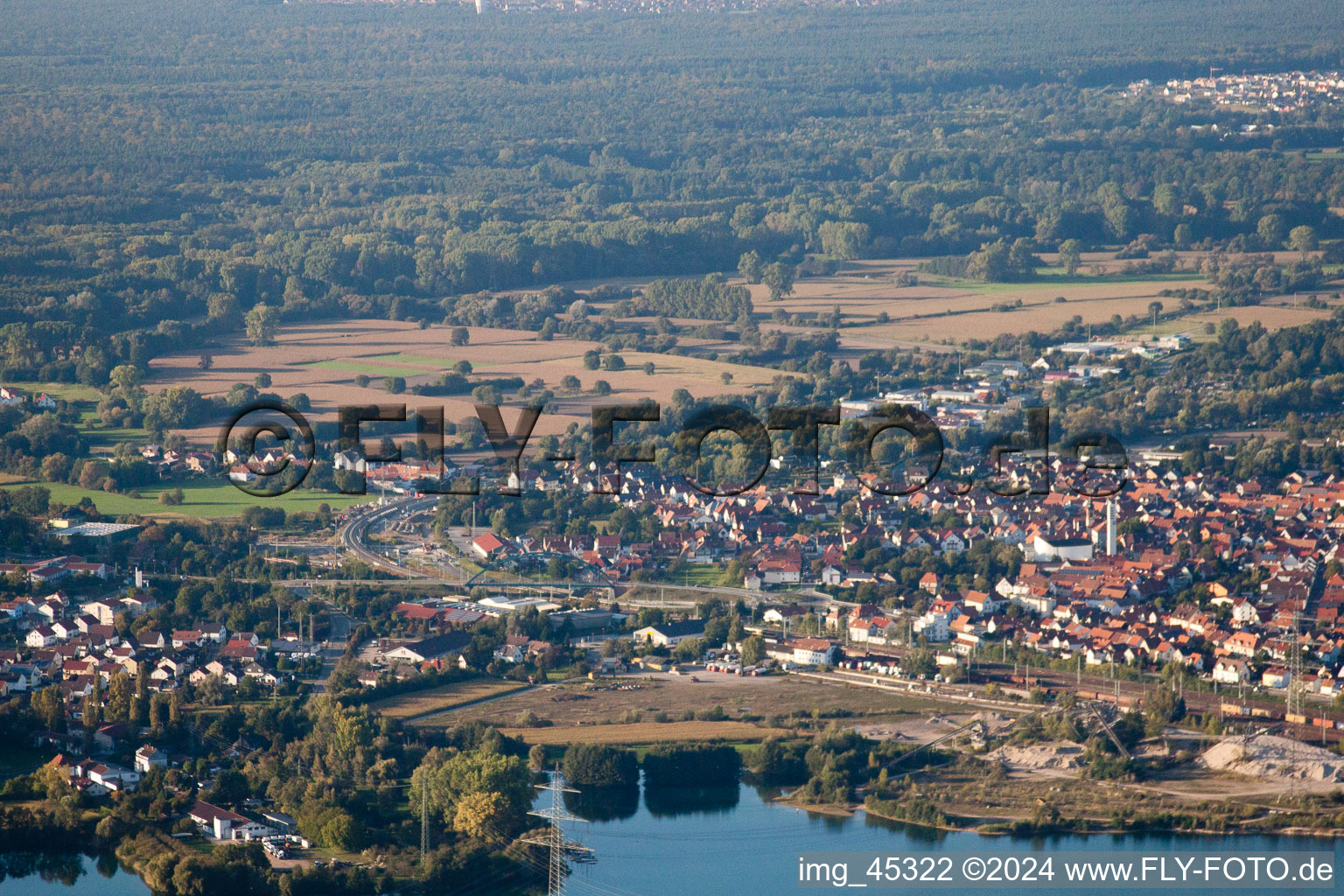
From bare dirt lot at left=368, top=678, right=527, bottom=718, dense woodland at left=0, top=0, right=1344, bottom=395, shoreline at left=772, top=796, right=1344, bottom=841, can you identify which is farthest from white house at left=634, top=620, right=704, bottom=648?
dense woodland at left=0, top=0, right=1344, bottom=395

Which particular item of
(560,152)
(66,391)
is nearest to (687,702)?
(66,391)

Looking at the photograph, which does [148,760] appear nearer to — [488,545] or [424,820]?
[424,820]

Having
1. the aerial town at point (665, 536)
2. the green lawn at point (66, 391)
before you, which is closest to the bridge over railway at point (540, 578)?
the aerial town at point (665, 536)

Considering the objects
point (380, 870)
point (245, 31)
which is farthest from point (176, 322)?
point (245, 31)

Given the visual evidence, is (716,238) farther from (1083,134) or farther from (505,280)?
(1083,134)

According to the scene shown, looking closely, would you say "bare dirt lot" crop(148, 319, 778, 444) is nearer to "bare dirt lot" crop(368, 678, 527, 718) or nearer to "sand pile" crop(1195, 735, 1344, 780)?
"bare dirt lot" crop(368, 678, 527, 718)
